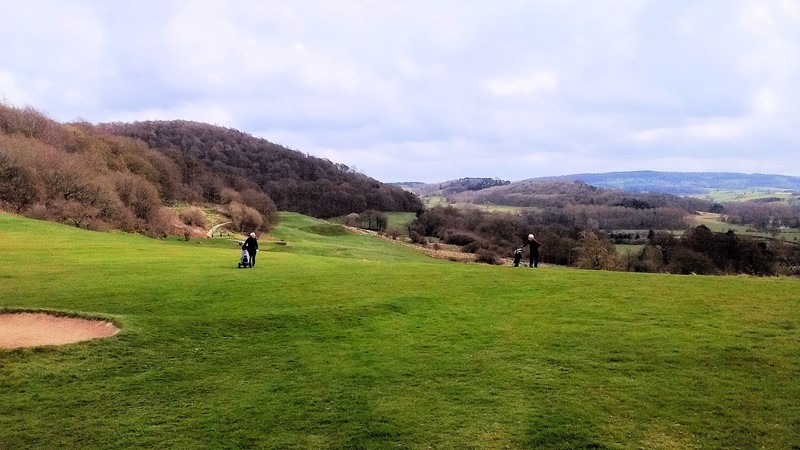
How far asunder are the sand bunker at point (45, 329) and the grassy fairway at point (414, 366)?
588mm

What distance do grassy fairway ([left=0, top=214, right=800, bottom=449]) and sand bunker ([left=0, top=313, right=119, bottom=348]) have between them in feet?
1.93

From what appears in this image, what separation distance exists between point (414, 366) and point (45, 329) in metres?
10.6

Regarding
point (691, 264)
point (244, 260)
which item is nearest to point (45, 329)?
point (244, 260)

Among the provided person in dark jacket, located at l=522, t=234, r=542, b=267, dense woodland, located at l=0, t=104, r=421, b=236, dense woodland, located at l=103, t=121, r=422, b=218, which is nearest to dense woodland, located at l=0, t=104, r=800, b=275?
dense woodland, located at l=0, t=104, r=421, b=236

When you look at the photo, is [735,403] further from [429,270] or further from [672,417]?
[429,270]

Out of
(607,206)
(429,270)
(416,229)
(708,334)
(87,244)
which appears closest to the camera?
(708,334)

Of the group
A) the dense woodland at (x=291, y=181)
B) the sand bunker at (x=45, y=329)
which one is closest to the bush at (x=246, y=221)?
the sand bunker at (x=45, y=329)

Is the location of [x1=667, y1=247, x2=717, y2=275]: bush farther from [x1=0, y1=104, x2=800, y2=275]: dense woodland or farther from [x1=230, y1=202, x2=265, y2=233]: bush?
[x1=230, y1=202, x2=265, y2=233]: bush

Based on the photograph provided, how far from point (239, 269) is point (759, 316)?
758 inches

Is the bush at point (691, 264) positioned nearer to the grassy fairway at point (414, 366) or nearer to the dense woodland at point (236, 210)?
the dense woodland at point (236, 210)

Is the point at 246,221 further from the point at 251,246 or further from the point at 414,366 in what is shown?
the point at 414,366

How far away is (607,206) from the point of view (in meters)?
189

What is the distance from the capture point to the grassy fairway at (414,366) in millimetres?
9477

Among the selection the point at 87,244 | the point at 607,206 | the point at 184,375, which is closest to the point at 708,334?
the point at 184,375
